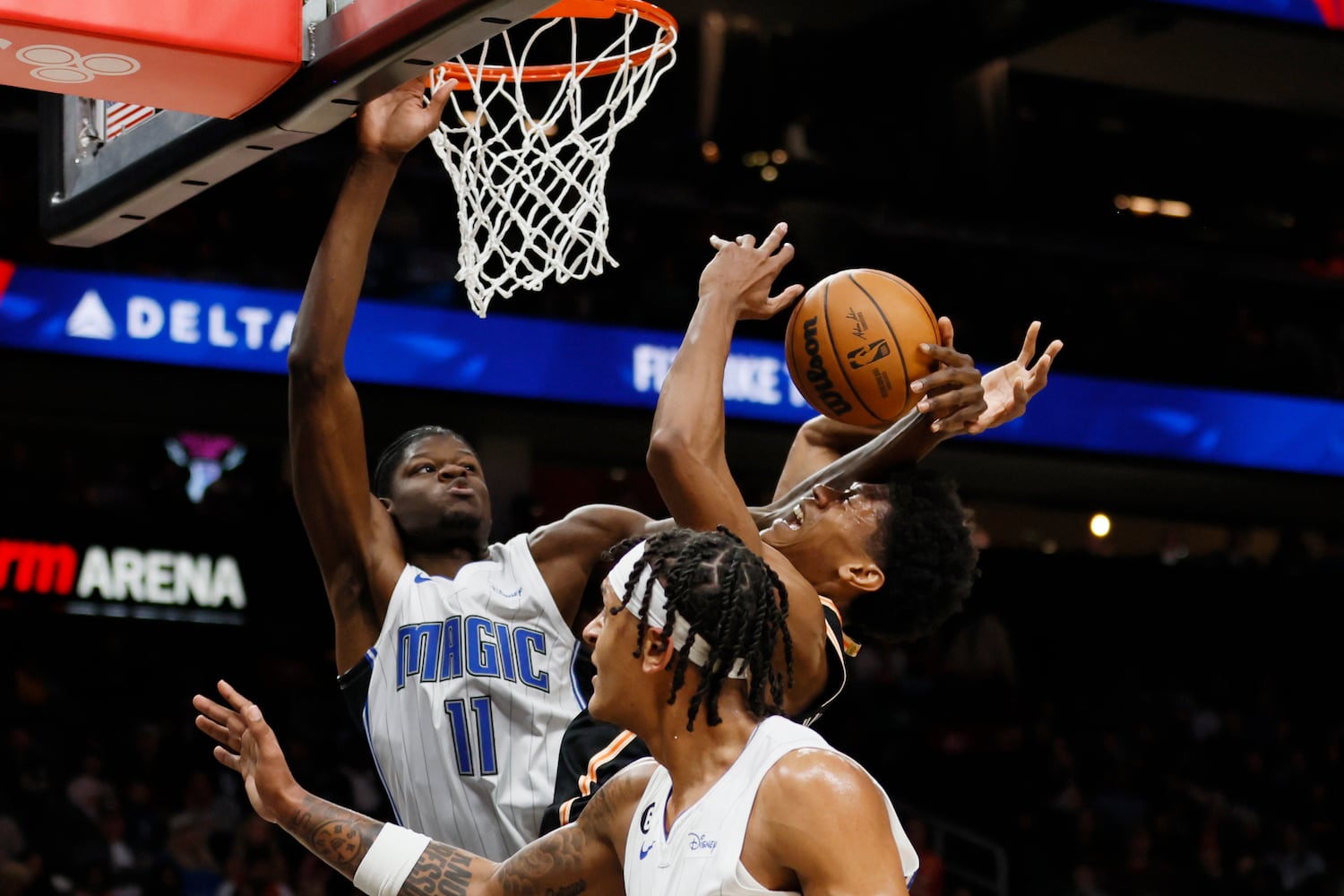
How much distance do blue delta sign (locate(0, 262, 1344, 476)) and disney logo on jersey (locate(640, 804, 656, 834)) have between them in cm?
832

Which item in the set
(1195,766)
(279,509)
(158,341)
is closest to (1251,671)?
(1195,766)

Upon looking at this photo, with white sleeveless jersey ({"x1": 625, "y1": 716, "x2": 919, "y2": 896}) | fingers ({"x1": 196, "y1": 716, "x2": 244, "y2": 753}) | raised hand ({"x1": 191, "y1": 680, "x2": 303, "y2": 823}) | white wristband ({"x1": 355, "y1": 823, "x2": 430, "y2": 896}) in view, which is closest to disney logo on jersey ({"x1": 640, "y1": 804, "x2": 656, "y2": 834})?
white sleeveless jersey ({"x1": 625, "y1": 716, "x2": 919, "y2": 896})

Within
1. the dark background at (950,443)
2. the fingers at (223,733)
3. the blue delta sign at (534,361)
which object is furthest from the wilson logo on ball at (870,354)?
the blue delta sign at (534,361)

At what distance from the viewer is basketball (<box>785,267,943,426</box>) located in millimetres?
3674

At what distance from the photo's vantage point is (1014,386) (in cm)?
389

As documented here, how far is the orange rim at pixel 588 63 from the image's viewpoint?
3.79 metres

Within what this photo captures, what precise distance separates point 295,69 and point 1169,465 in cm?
1068

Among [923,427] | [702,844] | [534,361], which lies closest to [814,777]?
[702,844]

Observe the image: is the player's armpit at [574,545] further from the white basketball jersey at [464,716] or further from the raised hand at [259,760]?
the raised hand at [259,760]

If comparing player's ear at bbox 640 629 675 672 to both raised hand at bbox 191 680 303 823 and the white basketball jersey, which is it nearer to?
raised hand at bbox 191 680 303 823

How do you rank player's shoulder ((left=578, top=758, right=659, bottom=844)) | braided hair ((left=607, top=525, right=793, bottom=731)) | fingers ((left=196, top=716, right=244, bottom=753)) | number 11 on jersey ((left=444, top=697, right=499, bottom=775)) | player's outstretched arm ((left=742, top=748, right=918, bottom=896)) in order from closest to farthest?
player's outstretched arm ((left=742, top=748, right=918, bottom=896))
braided hair ((left=607, top=525, right=793, bottom=731))
player's shoulder ((left=578, top=758, right=659, bottom=844))
fingers ((left=196, top=716, right=244, bottom=753))
number 11 on jersey ((left=444, top=697, right=499, bottom=775))

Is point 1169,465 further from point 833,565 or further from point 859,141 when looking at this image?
point 833,565

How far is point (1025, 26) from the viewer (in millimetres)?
13727

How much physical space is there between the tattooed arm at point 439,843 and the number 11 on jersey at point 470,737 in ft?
2.15
